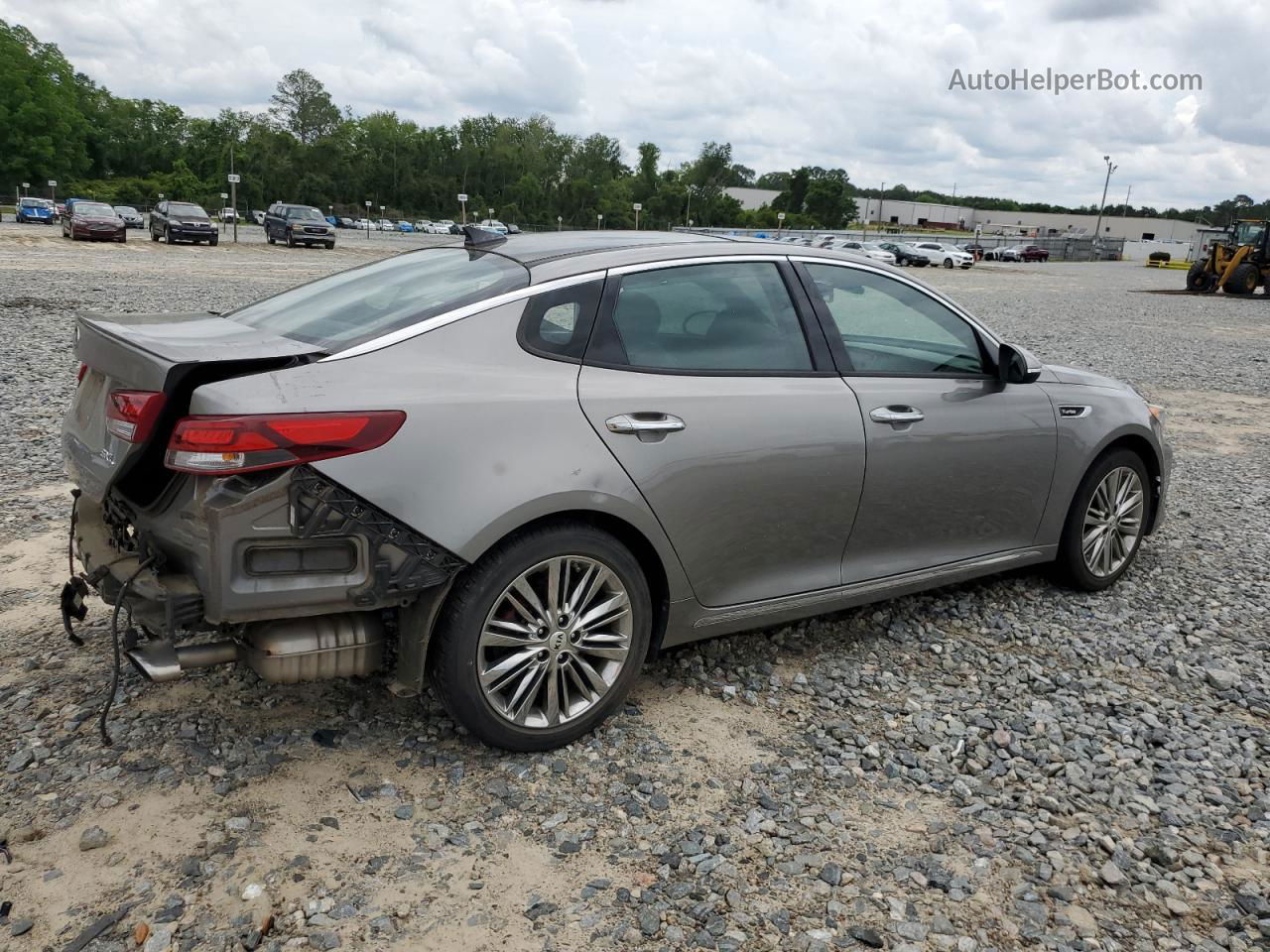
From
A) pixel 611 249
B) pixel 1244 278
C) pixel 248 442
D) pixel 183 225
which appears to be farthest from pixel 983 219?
pixel 248 442

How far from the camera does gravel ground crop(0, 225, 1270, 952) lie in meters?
2.61

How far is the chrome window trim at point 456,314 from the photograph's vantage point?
302 centimetres

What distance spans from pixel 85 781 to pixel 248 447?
4.03 feet

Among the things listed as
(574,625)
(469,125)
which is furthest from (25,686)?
(469,125)

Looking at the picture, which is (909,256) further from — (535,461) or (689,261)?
(535,461)

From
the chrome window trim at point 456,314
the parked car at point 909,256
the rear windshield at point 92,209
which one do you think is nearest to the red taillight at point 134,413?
the chrome window trim at point 456,314

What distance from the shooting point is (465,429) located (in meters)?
2.96

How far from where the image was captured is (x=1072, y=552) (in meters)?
4.87

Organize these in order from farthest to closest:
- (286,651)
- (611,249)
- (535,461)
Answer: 1. (611,249)
2. (535,461)
3. (286,651)

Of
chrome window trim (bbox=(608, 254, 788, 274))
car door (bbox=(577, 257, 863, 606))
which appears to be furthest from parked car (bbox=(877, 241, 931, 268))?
car door (bbox=(577, 257, 863, 606))

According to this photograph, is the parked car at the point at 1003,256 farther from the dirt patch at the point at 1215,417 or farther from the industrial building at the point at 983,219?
the dirt patch at the point at 1215,417

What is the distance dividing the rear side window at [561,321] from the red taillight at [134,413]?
1087 mm

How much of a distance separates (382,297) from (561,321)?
2.29ft

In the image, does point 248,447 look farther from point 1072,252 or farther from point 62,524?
point 1072,252
